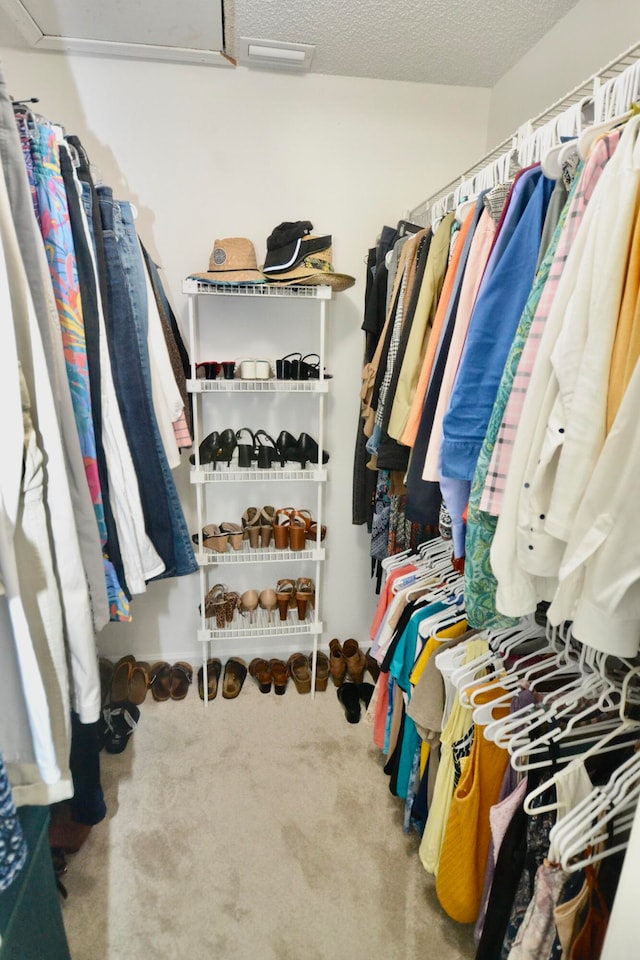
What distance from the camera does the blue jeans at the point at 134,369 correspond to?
1.29 m

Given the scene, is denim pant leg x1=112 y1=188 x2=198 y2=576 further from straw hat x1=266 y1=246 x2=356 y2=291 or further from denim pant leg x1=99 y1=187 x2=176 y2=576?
straw hat x1=266 y1=246 x2=356 y2=291

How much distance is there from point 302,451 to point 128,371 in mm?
932

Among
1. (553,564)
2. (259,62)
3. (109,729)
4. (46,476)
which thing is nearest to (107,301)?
(46,476)

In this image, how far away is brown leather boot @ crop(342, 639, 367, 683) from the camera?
7.65 feet

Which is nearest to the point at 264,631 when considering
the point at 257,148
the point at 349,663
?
the point at 349,663

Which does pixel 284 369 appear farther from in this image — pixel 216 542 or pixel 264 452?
pixel 216 542

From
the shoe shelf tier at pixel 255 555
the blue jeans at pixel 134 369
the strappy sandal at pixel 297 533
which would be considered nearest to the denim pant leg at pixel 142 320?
the blue jeans at pixel 134 369

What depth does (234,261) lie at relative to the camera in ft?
6.05

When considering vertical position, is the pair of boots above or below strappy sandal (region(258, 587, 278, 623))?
below

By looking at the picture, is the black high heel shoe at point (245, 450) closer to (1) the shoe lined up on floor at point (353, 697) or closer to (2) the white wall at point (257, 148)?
(2) the white wall at point (257, 148)

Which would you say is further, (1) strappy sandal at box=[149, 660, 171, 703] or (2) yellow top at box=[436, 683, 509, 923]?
(1) strappy sandal at box=[149, 660, 171, 703]

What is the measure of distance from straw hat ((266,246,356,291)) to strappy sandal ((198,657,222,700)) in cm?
175

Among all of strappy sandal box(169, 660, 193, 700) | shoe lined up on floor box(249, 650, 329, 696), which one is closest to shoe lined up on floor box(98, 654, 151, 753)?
strappy sandal box(169, 660, 193, 700)

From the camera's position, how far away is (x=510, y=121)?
1.90m
